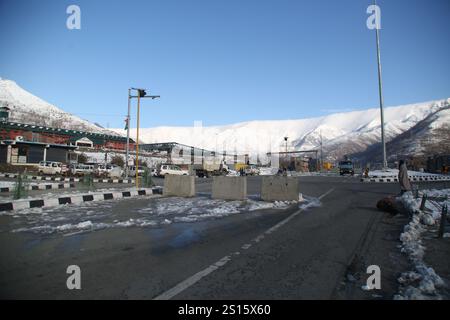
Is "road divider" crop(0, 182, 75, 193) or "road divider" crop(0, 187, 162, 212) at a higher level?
"road divider" crop(0, 182, 75, 193)

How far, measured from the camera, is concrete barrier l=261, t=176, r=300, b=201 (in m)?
12.7

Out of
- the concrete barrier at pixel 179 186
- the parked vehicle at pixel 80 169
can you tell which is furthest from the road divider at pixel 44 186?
the parked vehicle at pixel 80 169

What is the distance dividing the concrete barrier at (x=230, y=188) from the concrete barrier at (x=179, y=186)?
1.43 meters

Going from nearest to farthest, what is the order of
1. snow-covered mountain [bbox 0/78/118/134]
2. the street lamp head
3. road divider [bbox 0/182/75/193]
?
road divider [bbox 0/182/75/193], the street lamp head, snow-covered mountain [bbox 0/78/118/134]

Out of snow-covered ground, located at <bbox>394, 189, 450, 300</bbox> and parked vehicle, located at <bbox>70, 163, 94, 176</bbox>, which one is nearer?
snow-covered ground, located at <bbox>394, 189, 450, 300</bbox>

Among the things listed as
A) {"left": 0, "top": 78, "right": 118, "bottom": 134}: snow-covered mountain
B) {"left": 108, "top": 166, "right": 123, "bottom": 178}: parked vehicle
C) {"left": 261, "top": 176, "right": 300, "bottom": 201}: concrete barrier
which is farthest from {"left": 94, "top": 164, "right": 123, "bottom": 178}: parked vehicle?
{"left": 0, "top": 78, "right": 118, "bottom": 134}: snow-covered mountain

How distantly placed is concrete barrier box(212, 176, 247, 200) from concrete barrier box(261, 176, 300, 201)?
87 centimetres

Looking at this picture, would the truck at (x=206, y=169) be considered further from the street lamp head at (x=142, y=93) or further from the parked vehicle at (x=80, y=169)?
the street lamp head at (x=142, y=93)

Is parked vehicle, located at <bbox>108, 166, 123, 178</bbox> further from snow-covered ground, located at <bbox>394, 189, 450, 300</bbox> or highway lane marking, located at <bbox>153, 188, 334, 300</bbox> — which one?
snow-covered ground, located at <bbox>394, 189, 450, 300</bbox>

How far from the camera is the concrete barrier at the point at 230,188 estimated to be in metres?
13.2

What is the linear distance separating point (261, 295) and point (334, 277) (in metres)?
1.19

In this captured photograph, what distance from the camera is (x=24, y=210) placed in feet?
33.4

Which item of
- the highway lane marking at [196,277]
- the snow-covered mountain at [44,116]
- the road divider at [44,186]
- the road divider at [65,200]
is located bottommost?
the highway lane marking at [196,277]
